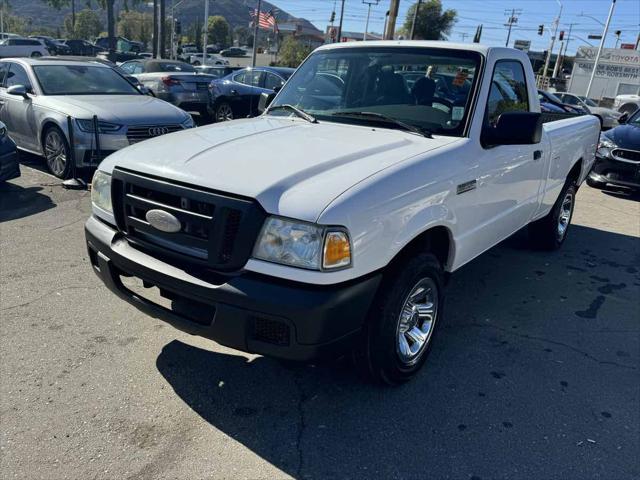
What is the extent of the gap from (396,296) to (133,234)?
1.46 meters

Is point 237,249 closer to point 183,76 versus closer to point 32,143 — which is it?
point 32,143

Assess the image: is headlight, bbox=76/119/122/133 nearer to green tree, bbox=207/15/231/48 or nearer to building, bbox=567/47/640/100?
building, bbox=567/47/640/100

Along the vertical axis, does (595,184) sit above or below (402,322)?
below

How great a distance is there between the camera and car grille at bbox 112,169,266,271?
2.48 m

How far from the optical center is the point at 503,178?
387 centimetres

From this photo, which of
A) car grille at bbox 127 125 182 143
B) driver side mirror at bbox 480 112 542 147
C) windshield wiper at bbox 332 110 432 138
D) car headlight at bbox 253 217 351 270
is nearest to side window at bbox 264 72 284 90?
car grille at bbox 127 125 182 143

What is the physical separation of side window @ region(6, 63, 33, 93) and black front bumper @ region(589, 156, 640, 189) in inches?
358

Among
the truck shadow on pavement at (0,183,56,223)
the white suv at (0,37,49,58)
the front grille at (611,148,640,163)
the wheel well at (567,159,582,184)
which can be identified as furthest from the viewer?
the white suv at (0,37,49,58)

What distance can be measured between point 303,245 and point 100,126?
5794 mm

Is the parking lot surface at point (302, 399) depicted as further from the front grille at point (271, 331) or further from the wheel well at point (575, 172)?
the wheel well at point (575, 172)

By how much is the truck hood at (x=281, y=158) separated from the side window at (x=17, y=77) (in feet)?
19.7

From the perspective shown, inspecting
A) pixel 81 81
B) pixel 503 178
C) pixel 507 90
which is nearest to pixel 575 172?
pixel 507 90

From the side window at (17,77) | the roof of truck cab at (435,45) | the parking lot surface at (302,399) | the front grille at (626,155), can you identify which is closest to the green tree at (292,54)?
the side window at (17,77)

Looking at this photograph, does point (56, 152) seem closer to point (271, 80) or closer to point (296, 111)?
point (296, 111)
